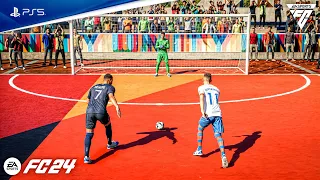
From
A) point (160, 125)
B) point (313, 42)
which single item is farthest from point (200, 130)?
point (313, 42)

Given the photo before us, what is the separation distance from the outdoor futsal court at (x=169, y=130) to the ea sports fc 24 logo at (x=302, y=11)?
40.4 ft

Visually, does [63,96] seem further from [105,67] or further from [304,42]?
[304,42]

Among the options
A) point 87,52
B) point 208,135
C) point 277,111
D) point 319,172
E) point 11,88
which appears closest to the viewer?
point 319,172

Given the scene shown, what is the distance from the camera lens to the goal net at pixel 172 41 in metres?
27.9

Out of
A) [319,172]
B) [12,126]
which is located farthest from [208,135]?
[12,126]

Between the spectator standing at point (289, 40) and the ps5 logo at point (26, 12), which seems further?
the spectator standing at point (289, 40)

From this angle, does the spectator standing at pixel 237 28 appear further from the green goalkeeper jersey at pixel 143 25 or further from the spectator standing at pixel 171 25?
the green goalkeeper jersey at pixel 143 25

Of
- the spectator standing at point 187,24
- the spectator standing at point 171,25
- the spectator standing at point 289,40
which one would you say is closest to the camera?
the spectator standing at point 289,40

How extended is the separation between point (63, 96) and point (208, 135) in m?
7.65

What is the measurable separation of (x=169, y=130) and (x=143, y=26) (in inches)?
657

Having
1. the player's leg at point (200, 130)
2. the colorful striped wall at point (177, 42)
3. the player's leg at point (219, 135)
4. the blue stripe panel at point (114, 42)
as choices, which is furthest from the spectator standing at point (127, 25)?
the player's leg at point (219, 135)

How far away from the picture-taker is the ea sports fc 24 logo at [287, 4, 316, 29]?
103 feet

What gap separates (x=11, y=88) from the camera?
62.0ft

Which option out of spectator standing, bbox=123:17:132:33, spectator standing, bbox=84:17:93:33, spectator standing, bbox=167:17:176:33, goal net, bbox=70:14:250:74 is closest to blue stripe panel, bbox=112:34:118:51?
goal net, bbox=70:14:250:74
